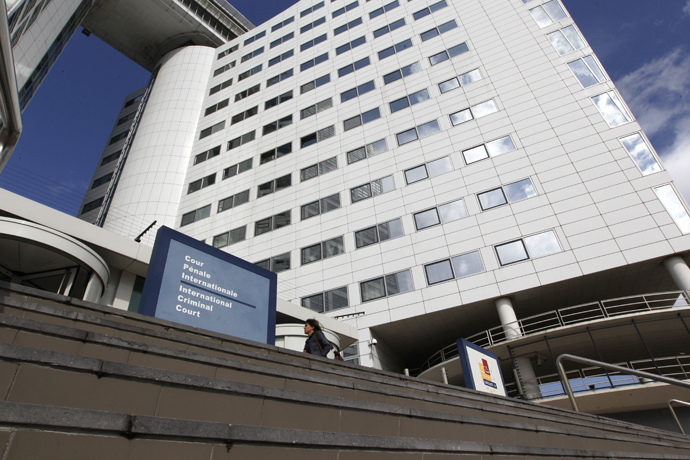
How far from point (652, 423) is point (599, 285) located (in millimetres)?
6410

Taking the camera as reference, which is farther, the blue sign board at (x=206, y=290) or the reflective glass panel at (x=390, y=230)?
the reflective glass panel at (x=390, y=230)

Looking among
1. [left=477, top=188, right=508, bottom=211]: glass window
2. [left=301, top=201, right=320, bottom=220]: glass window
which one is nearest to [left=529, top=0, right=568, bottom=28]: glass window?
[left=477, top=188, right=508, bottom=211]: glass window

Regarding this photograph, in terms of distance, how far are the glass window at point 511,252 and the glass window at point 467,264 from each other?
108 centimetres

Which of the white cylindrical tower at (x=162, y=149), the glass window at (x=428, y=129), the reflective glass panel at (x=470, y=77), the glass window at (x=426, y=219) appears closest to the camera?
the glass window at (x=426, y=219)

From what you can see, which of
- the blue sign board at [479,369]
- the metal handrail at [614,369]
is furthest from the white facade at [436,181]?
the metal handrail at [614,369]

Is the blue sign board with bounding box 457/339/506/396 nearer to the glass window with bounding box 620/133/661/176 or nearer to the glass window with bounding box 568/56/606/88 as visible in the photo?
the glass window with bounding box 620/133/661/176

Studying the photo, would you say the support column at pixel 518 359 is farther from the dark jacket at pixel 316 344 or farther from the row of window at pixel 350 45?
the row of window at pixel 350 45

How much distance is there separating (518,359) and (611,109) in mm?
15277

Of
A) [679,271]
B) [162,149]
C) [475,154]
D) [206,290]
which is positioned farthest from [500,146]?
[162,149]

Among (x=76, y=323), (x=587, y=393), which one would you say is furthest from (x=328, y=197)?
(x=76, y=323)

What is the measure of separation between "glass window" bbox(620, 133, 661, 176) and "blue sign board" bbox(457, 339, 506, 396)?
15.6 metres

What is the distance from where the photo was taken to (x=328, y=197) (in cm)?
2902

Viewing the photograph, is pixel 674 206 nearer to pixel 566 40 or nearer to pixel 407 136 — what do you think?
pixel 566 40

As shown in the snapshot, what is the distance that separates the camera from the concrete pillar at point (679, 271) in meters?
17.9
